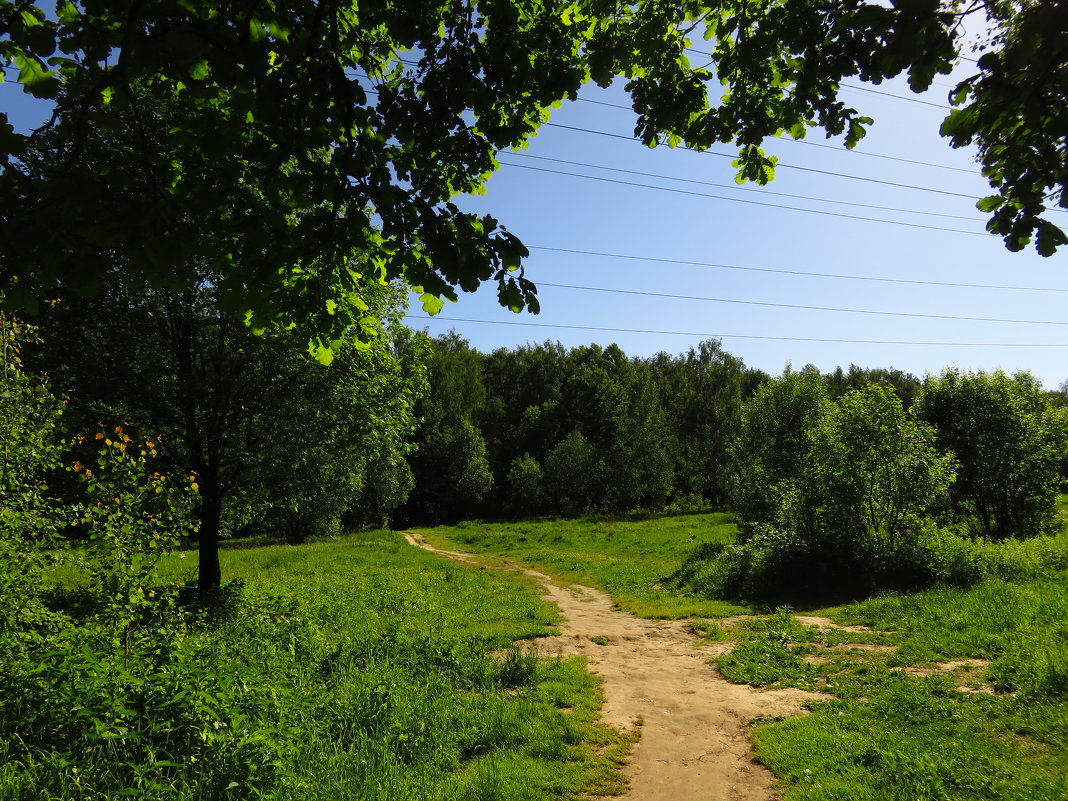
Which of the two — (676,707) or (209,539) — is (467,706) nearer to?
(676,707)

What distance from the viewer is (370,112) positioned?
385 centimetres

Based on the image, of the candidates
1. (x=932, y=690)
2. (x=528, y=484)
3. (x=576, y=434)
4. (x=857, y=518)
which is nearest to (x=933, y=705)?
(x=932, y=690)

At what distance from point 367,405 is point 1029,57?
38.5ft

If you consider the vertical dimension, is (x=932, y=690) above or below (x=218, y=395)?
below

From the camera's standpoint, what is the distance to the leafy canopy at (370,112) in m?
2.93

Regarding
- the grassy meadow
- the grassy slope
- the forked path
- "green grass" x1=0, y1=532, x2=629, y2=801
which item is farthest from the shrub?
"green grass" x1=0, y1=532, x2=629, y2=801

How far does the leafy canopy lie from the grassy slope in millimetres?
4439

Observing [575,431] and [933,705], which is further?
[575,431]

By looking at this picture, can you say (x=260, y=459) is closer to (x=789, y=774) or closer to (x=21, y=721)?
(x=21, y=721)

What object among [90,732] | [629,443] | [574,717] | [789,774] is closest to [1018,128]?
[789,774]

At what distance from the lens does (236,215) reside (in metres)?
3.57

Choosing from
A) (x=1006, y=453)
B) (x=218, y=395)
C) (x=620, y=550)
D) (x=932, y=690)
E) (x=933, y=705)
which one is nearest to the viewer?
(x=933, y=705)

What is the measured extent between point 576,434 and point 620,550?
2642cm

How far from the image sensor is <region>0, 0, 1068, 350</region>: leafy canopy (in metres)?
2.93
